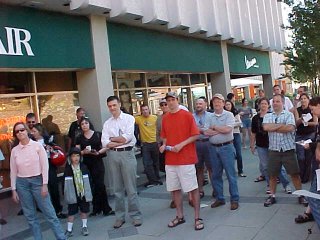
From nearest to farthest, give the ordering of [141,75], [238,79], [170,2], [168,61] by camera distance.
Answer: [170,2] → [168,61] → [141,75] → [238,79]

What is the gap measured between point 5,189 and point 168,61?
18.1 ft

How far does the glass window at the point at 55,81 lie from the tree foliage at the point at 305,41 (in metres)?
8.14

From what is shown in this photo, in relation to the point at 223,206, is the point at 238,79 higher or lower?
higher

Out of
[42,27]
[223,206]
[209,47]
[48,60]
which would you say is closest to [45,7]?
[42,27]

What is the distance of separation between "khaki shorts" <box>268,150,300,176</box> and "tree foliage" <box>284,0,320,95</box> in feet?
26.7

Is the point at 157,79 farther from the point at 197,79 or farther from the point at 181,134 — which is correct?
A: the point at 181,134

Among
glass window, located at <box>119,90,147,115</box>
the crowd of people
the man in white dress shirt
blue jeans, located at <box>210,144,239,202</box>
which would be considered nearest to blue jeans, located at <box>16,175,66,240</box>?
the crowd of people

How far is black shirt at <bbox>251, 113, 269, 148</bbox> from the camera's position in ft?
22.3

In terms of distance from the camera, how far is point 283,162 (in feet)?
19.8

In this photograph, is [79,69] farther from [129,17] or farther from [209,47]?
[209,47]

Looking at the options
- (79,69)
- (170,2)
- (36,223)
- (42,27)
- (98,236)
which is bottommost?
(98,236)

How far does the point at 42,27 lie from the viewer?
7402 mm

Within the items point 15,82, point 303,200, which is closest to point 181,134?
point 303,200

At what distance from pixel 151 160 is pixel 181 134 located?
3.58 m
